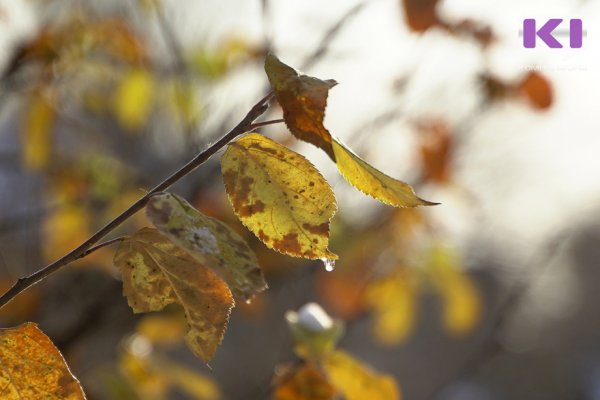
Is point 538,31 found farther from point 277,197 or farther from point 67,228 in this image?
point 277,197

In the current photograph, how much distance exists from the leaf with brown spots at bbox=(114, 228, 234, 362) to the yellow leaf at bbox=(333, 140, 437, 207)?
3.6 inches

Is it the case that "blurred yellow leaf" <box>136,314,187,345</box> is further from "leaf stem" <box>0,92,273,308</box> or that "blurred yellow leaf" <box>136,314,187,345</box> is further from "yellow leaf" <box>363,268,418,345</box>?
"leaf stem" <box>0,92,273,308</box>

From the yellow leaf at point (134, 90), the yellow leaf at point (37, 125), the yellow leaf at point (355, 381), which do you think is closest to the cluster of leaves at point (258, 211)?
the yellow leaf at point (355, 381)

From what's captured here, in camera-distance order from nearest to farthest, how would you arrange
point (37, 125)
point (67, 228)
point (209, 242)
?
point (209, 242) < point (37, 125) < point (67, 228)

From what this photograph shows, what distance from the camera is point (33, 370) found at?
455 mm

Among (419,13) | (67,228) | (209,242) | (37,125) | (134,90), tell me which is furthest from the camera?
(134,90)

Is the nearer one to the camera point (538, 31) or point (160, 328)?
point (160, 328)

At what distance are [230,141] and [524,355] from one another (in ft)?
31.3

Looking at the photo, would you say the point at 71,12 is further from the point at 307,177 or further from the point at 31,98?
the point at 307,177

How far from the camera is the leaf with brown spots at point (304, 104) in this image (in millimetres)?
421

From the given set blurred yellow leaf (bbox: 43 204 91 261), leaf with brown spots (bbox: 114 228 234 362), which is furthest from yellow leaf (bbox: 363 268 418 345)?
leaf with brown spots (bbox: 114 228 234 362)

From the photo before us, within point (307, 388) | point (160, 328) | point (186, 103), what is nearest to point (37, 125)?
point (186, 103)

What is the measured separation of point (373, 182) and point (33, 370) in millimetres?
212

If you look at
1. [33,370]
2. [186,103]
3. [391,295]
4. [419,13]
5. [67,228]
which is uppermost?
[33,370]
